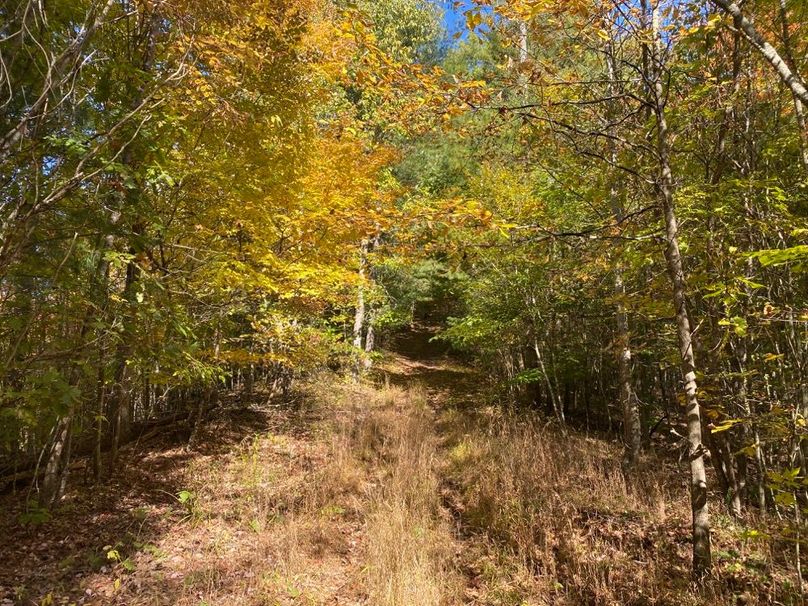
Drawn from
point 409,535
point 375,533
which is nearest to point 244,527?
point 375,533

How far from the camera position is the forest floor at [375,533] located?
385cm

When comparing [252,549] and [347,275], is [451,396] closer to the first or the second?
[347,275]

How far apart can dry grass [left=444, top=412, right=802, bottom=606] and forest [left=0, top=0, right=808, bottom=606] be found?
0.03 m

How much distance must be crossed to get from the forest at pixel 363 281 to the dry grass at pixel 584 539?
35mm

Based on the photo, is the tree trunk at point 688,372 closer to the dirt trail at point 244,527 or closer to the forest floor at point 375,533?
the forest floor at point 375,533

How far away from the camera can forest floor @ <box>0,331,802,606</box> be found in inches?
151

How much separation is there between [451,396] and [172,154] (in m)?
11.1

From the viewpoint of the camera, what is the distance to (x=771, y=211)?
4.01 m

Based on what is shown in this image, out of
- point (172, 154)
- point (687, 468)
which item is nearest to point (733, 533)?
point (687, 468)

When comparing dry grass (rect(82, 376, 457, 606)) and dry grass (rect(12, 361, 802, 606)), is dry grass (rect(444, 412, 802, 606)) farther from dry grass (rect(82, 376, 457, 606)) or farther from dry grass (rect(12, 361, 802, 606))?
dry grass (rect(82, 376, 457, 606))

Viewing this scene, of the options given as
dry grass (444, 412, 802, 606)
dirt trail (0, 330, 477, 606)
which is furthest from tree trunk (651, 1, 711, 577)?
dirt trail (0, 330, 477, 606)

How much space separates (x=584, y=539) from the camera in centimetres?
453

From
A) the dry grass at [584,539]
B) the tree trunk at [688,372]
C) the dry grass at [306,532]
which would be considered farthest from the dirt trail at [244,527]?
the tree trunk at [688,372]

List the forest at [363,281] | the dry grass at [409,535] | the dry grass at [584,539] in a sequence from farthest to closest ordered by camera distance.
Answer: the dry grass at [409,535], the dry grass at [584,539], the forest at [363,281]
